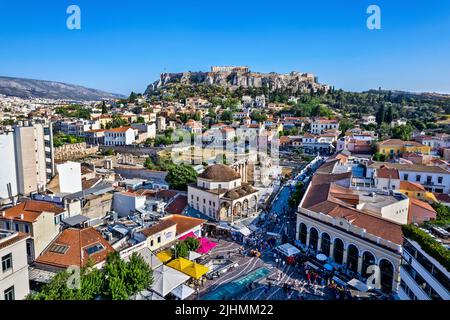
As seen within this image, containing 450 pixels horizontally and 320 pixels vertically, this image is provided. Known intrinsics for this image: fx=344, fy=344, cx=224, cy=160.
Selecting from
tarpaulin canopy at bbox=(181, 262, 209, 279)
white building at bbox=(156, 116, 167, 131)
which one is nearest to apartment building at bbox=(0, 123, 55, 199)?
tarpaulin canopy at bbox=(181, 262, 209, 279)

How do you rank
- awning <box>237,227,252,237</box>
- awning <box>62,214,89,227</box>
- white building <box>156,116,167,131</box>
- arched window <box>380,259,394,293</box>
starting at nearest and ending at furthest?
arched window <box>380,259,394,293</box> < awning <box>62,214,89,227</box> < awning <box>237,227,252,237</box> < white building <box>156,116,167,131</box>

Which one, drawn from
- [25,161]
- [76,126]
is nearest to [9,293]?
[25,161]

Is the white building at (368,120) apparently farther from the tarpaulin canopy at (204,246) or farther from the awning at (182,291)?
the awning at (182,291)

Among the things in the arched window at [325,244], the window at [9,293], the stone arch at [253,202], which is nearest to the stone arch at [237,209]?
the stone arch at [253,202]

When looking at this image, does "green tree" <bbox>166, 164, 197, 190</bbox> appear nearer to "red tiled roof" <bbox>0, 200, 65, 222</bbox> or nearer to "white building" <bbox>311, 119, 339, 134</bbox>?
"red tiled roof" <bbox>0, 200, 65, 222</bbox>

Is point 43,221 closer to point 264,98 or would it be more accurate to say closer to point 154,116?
point 154,116
